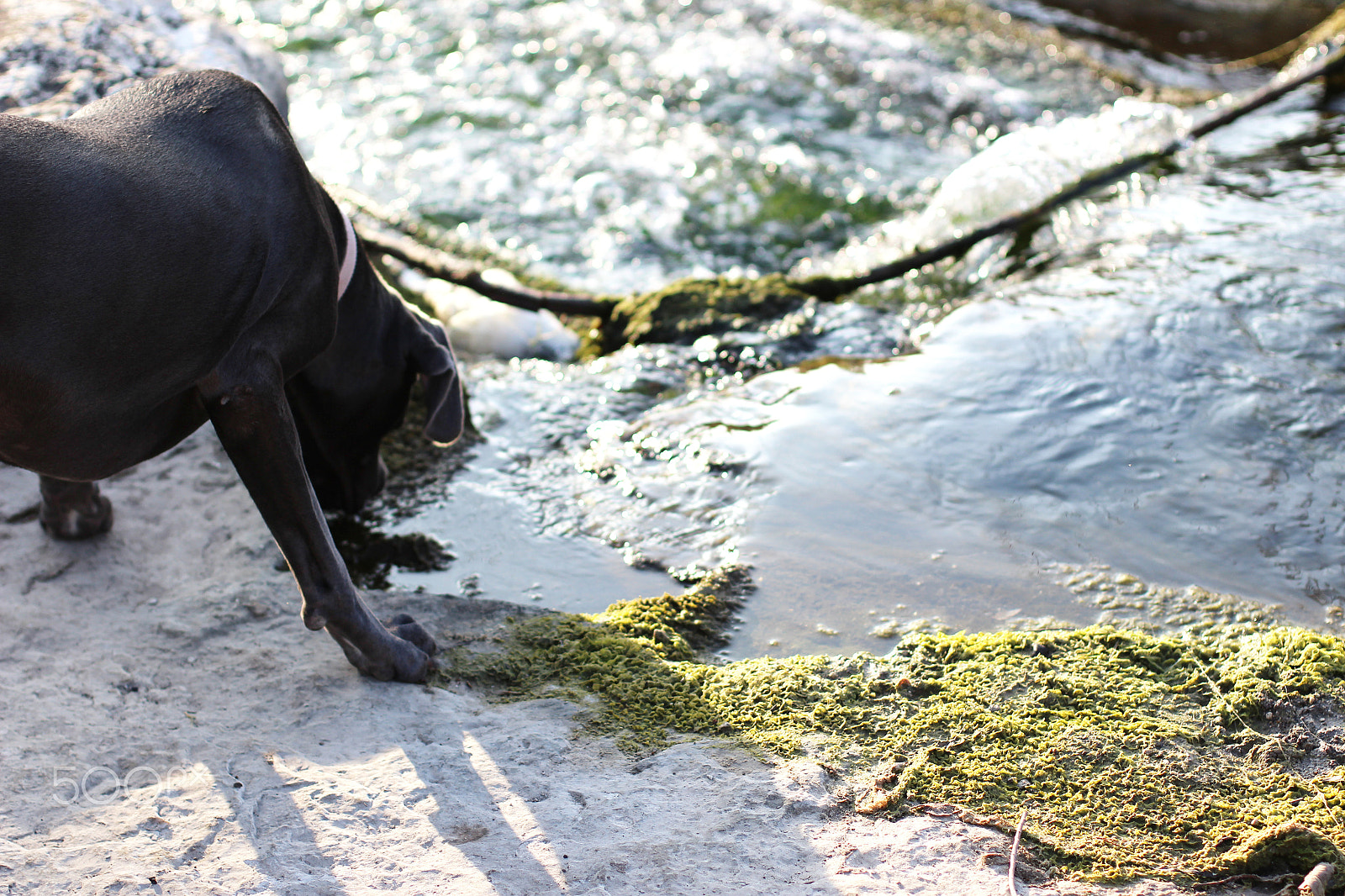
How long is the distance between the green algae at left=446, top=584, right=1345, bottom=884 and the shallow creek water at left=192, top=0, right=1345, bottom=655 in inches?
11.7

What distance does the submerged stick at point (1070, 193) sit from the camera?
6.05 metres

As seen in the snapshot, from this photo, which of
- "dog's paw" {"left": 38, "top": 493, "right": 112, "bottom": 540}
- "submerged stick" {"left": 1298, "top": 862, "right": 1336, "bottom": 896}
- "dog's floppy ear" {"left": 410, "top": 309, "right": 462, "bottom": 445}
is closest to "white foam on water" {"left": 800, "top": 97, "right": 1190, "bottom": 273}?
"dog's floppy ear" {"left": 410, "top": 309, "right": 462, "bottom": 445}

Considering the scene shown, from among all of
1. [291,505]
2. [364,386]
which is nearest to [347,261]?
[364,386]

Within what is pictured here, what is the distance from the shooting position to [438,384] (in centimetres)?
379

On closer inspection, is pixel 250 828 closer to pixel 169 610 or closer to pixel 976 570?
pixel 169 610

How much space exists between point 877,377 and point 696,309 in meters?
1.17

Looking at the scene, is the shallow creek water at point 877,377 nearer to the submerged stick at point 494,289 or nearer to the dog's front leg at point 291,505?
the submerged stick at point 494,289

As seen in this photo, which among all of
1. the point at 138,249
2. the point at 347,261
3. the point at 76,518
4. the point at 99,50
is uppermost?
the point at 99,50

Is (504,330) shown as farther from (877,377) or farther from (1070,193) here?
(1070,193)

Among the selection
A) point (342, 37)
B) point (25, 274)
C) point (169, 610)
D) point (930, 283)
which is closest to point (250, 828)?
point (169, 610)

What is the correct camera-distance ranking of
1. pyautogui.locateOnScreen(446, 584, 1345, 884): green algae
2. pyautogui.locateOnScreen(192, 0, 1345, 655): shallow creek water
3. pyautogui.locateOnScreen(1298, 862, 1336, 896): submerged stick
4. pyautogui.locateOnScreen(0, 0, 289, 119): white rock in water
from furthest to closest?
pyautogui.locateOnScreen(0, 0, 289, 119): white rock in water → pyautogui.locateOnScreen(192, 0, 1345, 655): shallow creek water → pyautogui.locateOnScreen(446, 584, 1345, 884): green algae → pyautogui.locateOnScreen(1298, 862, 1336, 896): submerged stick

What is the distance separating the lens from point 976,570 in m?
3.82

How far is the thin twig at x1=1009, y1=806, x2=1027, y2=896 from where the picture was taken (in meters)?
2.35

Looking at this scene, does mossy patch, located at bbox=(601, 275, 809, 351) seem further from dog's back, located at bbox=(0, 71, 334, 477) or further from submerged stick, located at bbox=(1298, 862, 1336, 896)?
submerged stick, located at bbox=(1298, 862, 1336, 896)
